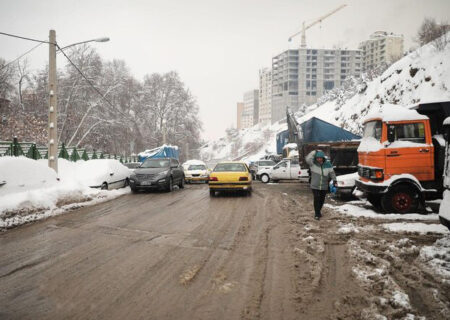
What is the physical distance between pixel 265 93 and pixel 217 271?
576 feet

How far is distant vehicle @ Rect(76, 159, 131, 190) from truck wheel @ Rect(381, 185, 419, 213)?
35.5 ft

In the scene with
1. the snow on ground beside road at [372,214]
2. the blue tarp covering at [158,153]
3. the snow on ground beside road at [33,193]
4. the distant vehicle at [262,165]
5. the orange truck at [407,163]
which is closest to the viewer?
the snow on ground beside road at [372,214]

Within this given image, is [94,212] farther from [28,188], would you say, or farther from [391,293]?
[391,293]

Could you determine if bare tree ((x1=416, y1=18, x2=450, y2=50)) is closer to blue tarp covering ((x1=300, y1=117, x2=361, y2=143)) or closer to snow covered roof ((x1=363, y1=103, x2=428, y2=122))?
blue tarp covering ((x1=300, y1=117, x2=361, y2=143))

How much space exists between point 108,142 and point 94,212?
Answer: 3343 centimetres

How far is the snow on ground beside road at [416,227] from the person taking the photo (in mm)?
6391

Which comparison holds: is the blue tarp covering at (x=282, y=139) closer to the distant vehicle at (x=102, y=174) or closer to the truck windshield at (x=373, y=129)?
the distant vehicle at (x=102, y=174)

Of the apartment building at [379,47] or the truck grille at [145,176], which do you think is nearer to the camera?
the truck grille at [145,176]

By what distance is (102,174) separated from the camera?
531 inches

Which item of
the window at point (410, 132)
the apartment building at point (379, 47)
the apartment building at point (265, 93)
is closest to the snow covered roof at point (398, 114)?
the window at point (410, 132)

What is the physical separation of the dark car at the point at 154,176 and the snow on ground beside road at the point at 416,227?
32.0ft

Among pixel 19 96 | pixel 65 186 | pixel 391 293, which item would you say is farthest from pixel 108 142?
pixel 391 293

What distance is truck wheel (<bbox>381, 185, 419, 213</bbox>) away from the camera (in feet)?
27.5

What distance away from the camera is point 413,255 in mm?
4898
